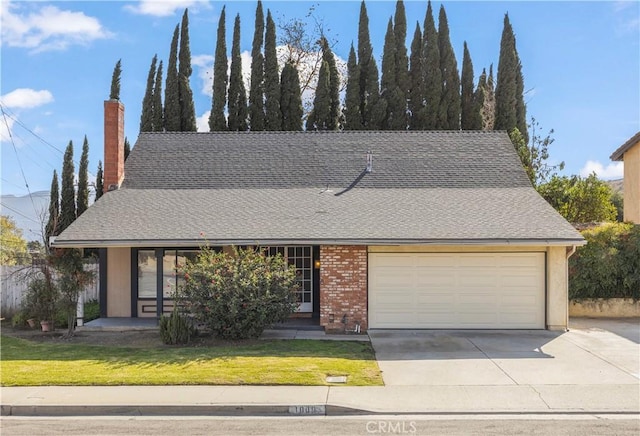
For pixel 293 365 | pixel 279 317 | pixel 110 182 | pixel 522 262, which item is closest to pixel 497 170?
pixel 522 262

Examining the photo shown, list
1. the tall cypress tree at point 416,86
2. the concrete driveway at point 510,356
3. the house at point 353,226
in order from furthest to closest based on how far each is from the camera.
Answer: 1. the tall cypress tree at point 416,86
2. the house at point 353,226
3. the concrete driveway at point 510,356

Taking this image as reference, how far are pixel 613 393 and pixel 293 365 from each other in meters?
5.08

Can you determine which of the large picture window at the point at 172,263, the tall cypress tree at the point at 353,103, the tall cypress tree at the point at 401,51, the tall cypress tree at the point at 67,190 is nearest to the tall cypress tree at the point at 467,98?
the tall cypress tree at the point at 401,51

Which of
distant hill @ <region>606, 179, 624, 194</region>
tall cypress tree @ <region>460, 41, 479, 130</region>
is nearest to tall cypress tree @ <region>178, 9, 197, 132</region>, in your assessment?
tall cypress tree @ <region>460, 41, 479, 130</region>

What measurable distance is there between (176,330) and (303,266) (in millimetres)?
4454

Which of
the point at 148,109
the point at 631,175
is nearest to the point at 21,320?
the point at 148,109

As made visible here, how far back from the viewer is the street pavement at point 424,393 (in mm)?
7629

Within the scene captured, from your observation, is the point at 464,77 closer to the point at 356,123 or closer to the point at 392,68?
the point at 392,68

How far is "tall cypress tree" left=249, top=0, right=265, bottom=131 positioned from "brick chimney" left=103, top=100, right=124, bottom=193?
1219 centimetres

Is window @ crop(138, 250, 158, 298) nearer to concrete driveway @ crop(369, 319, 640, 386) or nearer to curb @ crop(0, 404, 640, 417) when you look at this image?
concrete driveway @ crop(369, 319, 640, 386)

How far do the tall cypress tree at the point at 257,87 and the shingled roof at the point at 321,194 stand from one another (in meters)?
10.2

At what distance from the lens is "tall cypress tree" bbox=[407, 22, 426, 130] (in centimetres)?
2970

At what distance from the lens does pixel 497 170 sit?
56.9 ft

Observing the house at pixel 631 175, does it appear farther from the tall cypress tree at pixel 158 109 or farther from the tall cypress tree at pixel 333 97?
the tall cypress tree at pixel 158 109
